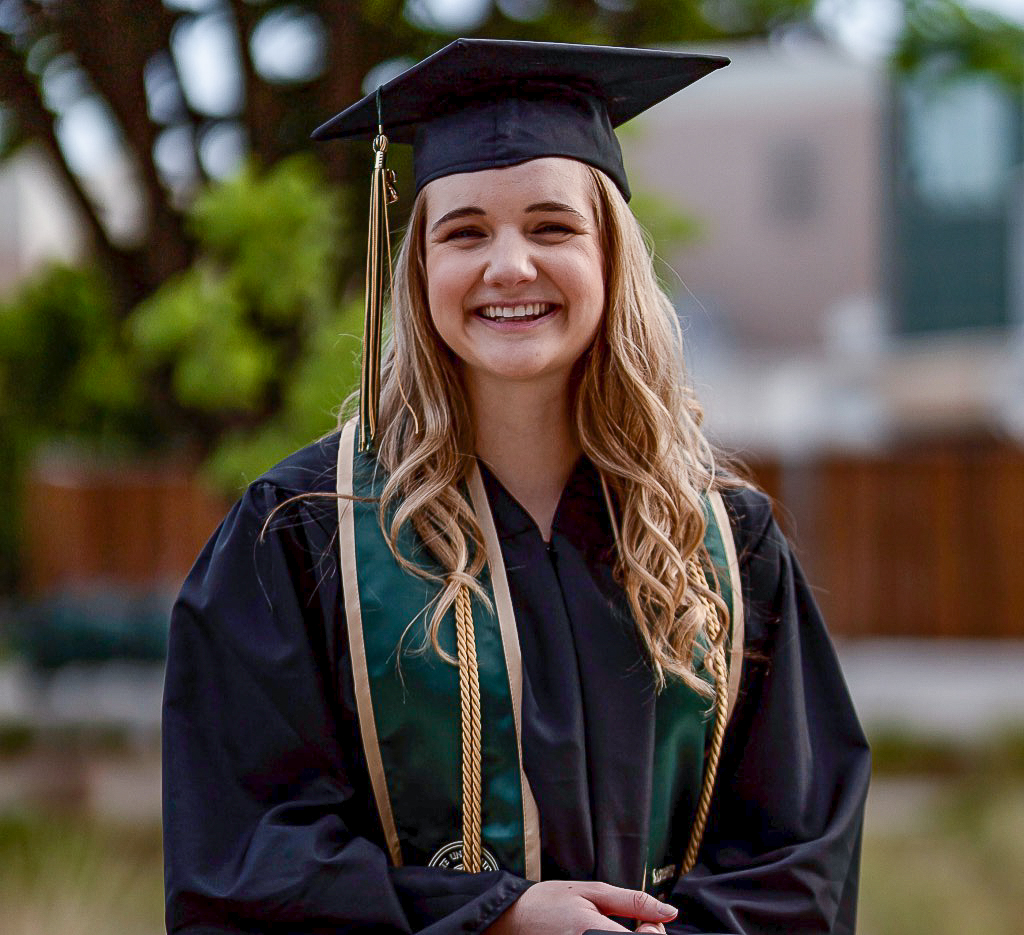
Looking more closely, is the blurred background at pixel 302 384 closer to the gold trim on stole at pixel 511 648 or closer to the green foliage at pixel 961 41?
the green foliage at pixel 961 41

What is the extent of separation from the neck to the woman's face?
0.11 metres

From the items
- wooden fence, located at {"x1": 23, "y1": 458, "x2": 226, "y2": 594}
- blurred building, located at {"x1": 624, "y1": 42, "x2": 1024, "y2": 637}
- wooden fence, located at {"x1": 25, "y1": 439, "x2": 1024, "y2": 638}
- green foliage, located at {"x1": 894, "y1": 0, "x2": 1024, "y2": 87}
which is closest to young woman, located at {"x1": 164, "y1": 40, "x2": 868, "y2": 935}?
blurred building, located at {"x1": 624, "y1": 42, "x2": 1024, "y2": 637}

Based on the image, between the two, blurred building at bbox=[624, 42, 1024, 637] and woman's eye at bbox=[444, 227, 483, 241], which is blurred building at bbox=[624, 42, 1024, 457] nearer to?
blurred building at bbox=[624, 42, 1024, 637]

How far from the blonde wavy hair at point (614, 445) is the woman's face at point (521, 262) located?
2.5 inches

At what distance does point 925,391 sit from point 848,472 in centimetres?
507

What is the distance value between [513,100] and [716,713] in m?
0.94

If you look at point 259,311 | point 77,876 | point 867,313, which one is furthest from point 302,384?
point 867,313

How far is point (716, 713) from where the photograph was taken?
1.90 meters

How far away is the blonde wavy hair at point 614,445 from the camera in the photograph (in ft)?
6.07

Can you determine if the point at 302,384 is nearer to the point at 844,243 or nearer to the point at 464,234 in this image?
the point at 464,234

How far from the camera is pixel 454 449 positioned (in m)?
1.90

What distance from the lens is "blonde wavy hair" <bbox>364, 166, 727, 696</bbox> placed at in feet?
6.07

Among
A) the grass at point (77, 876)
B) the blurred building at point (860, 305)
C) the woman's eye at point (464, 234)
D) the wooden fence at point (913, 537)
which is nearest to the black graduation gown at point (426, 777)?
the woman's eye at point (464, 234)

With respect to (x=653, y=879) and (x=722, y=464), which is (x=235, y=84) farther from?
(x=653, y=879)
